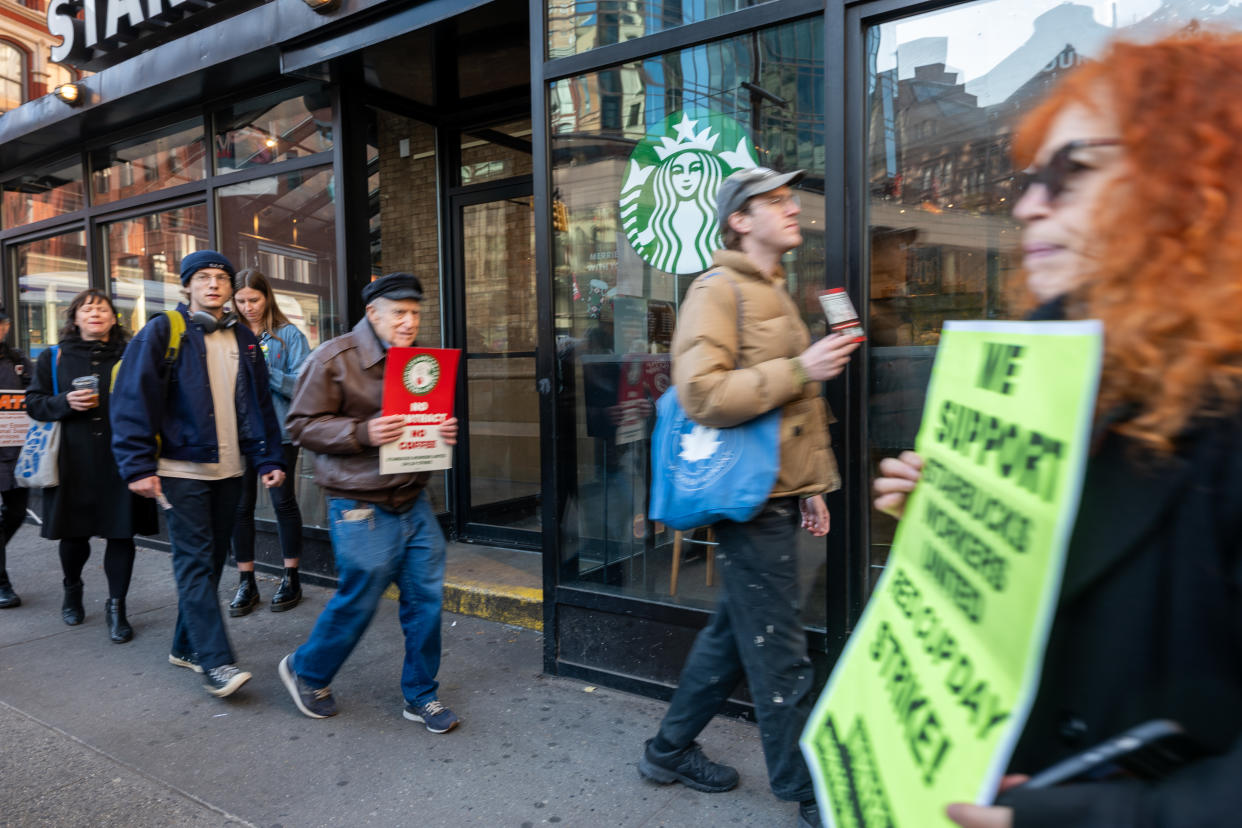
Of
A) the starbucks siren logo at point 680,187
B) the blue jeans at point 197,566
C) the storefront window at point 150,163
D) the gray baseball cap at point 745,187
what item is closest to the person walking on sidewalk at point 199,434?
the blue jeans at point 197,566

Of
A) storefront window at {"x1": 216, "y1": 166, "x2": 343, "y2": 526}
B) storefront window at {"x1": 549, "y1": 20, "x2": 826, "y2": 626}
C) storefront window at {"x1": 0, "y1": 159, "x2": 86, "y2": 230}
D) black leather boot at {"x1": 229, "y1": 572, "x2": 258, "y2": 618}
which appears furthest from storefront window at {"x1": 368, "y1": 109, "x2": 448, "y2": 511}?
storefront window at {"x1": 0, "y1": 159, "x2": 86, "y2": 230}

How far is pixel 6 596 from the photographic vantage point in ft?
16.6

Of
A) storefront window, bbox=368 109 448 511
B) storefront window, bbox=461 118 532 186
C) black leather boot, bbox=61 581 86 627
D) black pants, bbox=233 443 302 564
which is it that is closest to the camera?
black leather boot, bbox=61 581 86 627

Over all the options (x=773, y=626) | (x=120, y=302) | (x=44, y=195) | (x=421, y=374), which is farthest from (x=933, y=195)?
(x=44, y=195)

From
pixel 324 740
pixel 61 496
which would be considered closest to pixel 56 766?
pixel 324 740

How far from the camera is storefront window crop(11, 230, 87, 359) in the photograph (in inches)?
308

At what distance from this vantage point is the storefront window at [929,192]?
3.05 metres

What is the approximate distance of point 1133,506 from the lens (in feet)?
2.79

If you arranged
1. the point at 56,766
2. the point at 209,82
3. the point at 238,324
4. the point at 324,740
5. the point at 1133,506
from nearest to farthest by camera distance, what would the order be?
the point at 1133,506
the point at 56,766
the point at 324,740
the point at 238,324
the point at 209,82

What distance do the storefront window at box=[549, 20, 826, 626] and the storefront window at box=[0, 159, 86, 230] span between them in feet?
19.4

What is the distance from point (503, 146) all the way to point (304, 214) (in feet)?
4.81

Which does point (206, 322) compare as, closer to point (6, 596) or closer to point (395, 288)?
point (395, 288)

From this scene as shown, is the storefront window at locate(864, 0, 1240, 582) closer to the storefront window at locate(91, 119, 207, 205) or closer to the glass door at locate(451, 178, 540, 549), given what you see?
the glass door at locate(451, 178, 540, 549)

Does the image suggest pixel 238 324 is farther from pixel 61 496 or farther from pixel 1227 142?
Result: pixel 1227 142
